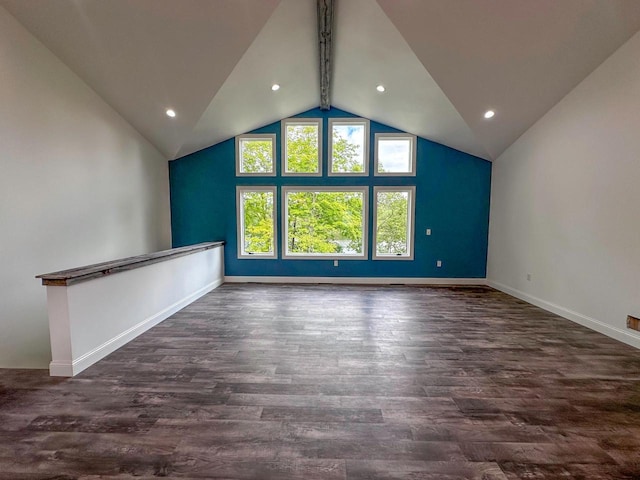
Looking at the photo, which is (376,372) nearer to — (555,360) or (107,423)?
(555,360)

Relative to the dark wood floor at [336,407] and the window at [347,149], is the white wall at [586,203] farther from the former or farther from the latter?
the window at [347,149]

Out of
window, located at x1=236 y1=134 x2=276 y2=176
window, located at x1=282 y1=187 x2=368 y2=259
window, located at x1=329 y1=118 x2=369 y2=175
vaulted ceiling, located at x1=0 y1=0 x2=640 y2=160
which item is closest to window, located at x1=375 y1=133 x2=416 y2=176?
window, located at x1=329 y1=118 x2=369 y2=175

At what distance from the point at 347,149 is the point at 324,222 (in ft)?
5.16

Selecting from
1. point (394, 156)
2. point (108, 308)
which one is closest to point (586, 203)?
point (394, 156)

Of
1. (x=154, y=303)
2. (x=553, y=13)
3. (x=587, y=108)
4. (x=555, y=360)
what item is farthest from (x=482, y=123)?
(x=154, y=303)

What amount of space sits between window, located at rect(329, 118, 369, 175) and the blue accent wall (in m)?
0.13

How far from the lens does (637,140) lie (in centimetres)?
307

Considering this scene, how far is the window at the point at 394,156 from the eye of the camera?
19.7 ft

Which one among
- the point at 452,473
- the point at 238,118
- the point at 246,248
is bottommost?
the point at 452,473

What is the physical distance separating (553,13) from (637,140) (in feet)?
5.15

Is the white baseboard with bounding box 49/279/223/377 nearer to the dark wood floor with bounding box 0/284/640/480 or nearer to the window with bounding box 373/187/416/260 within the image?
the dark wood floor with bounding box 0/284/640/480

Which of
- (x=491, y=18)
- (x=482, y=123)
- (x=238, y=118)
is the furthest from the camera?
(x=238, y=118)

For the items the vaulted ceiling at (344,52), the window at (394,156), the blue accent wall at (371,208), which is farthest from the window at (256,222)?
the window at (394,156)

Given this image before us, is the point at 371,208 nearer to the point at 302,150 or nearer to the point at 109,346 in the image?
the point at 302,150
